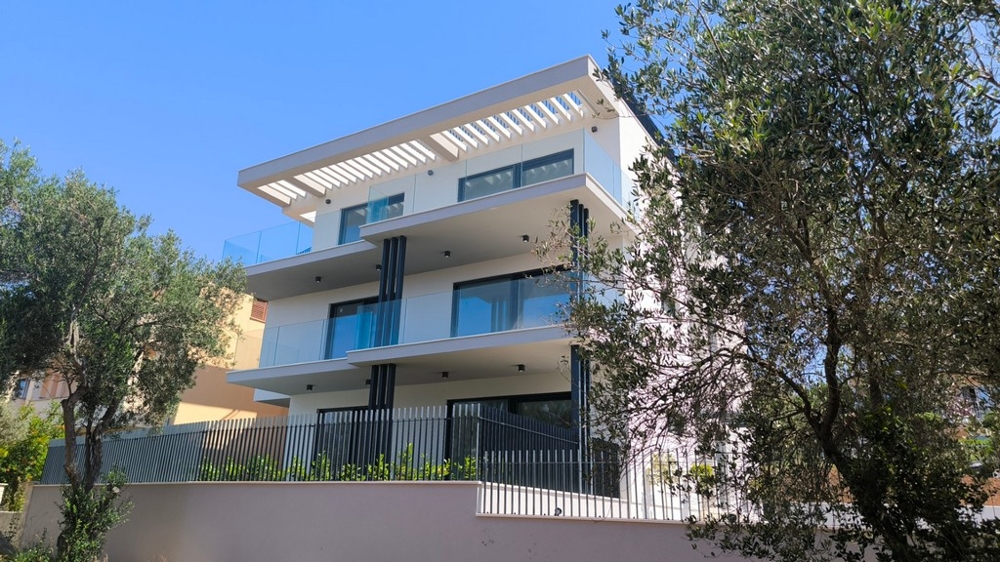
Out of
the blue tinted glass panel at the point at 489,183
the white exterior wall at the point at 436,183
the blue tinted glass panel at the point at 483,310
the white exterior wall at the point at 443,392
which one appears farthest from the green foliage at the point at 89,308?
the blue tinted glass panel at the point at 489,183

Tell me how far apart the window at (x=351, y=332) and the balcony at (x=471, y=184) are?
1.92 m

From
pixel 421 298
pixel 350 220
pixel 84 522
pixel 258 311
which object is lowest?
pixel 84 522

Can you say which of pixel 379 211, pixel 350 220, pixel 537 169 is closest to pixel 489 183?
pixel 537 169

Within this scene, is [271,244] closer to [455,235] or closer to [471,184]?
[455,235]

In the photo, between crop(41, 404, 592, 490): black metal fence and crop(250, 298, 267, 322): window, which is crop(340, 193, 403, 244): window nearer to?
crop(41, 404, 592, 490): black metal fence

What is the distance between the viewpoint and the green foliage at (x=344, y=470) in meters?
10.9

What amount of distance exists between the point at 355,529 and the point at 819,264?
872 centimetres

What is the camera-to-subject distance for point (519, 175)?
14.7m

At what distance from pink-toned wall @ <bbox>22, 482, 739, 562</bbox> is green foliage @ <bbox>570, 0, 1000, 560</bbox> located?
2.85 meters

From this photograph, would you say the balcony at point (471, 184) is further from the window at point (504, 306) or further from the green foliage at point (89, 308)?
the green foliage at point (89, 308)

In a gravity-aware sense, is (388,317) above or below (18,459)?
above

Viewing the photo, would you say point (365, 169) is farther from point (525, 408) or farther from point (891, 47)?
point (891, 47)

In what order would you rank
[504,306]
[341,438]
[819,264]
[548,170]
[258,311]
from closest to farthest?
[819,264] < [341,438] < [504,306] < [548,170] < [258,311]

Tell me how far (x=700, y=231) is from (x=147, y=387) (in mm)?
11175
